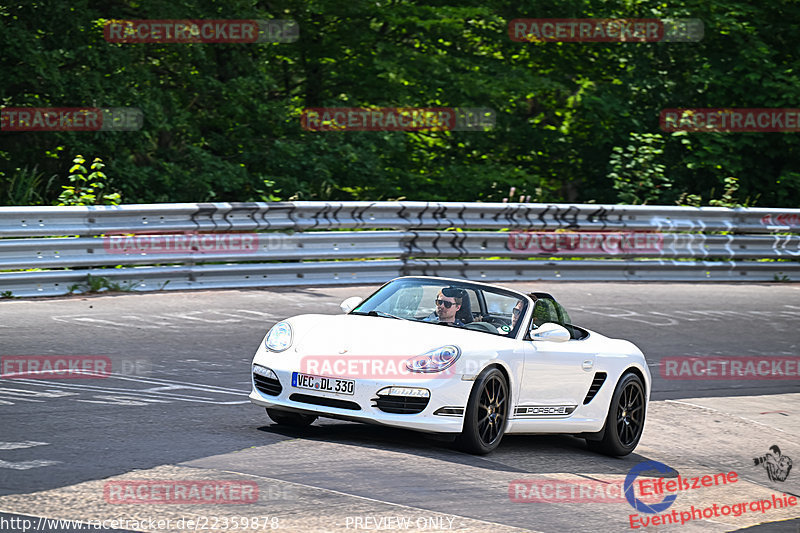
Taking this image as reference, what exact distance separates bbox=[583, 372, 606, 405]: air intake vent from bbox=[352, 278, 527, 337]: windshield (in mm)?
821

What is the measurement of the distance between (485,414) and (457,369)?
0.46 metres

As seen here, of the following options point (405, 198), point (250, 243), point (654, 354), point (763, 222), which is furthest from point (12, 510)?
point (405, 198)

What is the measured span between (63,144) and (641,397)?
42.5 ft

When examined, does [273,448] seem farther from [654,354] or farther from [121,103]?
[121,103]

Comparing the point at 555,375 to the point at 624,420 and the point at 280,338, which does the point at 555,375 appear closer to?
the point at 624,420

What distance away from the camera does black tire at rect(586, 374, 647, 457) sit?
9.74m

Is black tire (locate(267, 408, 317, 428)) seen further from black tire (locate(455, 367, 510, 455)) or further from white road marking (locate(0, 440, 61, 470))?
white road marking (locate(0, 440, 61, 470))

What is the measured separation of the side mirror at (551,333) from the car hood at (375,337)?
1.45 feet

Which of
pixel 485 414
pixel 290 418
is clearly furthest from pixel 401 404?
pixel 290 418

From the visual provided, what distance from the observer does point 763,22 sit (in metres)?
27.2

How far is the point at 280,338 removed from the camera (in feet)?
28.6

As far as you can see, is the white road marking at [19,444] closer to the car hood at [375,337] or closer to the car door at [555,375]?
the car hood at [375,337]

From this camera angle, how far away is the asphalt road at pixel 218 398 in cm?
720

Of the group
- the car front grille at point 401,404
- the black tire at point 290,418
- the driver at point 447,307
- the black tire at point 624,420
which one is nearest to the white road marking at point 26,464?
the black tire at point 290,418
